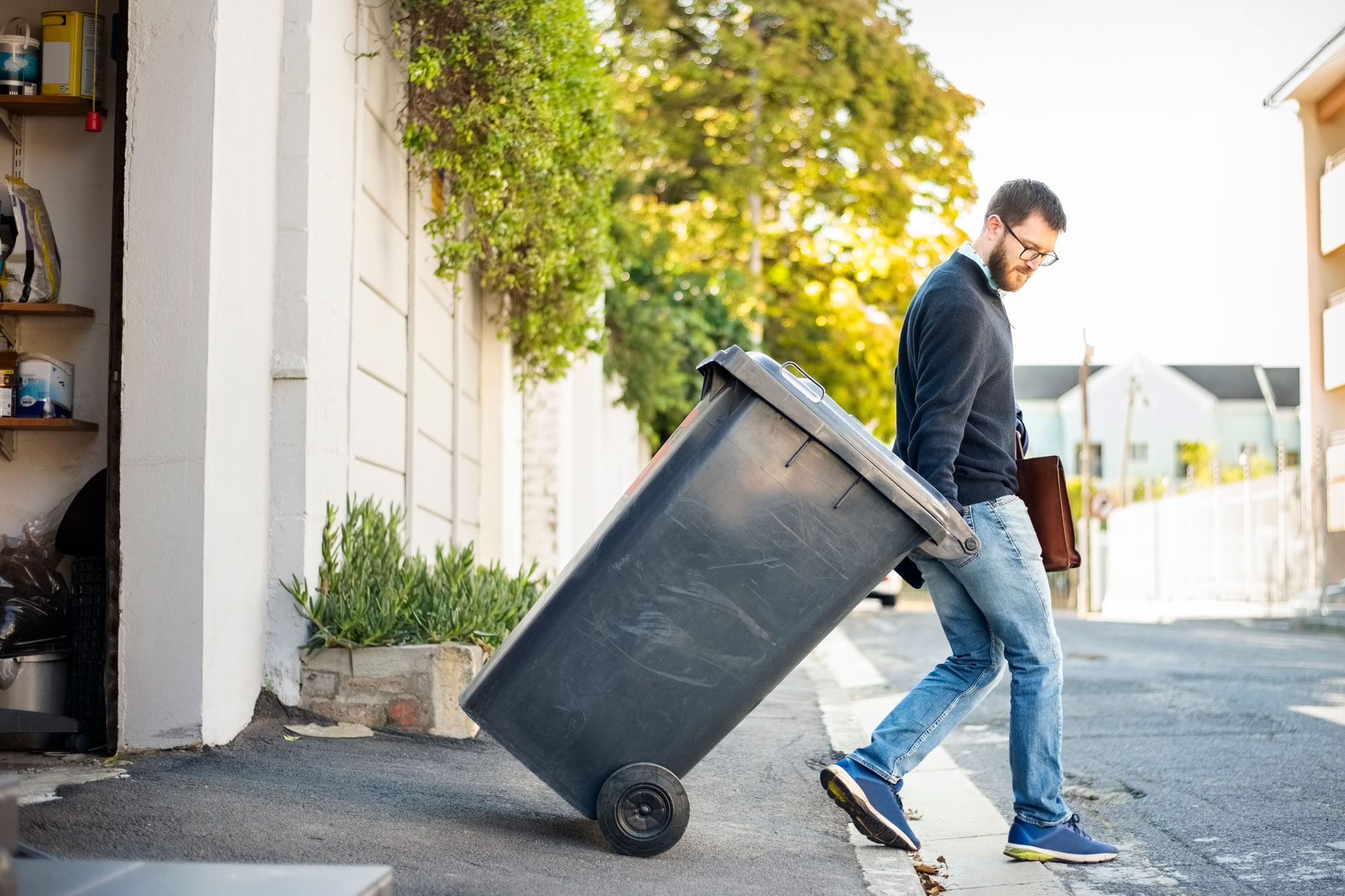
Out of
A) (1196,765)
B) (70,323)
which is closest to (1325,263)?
(1196,765)

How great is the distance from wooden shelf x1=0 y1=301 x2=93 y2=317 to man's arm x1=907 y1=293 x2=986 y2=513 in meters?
3.07

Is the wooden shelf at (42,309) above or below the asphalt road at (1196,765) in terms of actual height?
above

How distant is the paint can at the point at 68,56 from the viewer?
4762 mm

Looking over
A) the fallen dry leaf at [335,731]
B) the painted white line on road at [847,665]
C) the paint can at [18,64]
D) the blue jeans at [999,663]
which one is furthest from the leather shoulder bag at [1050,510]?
the paint can at [18,64]

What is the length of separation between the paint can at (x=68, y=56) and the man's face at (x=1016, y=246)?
3255 mm

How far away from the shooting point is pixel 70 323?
16.4 feet

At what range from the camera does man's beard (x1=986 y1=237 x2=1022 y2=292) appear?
12.7 feet

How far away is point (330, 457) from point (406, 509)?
1.79m

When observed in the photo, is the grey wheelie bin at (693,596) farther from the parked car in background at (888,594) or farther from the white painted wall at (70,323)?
the parked car in background at (888,594)

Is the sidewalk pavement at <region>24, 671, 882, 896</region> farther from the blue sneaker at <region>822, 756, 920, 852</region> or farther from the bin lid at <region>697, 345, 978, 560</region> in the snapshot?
the bin lid at <region>697, 345, 978, 560</region>

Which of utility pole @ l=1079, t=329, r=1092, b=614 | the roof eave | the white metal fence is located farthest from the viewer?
utility pole @ l=1079, t=329, r=1092, b=614

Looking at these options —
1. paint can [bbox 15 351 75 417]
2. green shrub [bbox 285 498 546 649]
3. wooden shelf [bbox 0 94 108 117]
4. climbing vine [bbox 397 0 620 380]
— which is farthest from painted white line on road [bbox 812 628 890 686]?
wooden shelf [bbox 0 94 108 117]

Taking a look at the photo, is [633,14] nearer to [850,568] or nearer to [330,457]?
[330,457]

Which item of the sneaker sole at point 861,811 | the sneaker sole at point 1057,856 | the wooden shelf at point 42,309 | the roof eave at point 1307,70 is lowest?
the sneaker sole at point 1057,856
